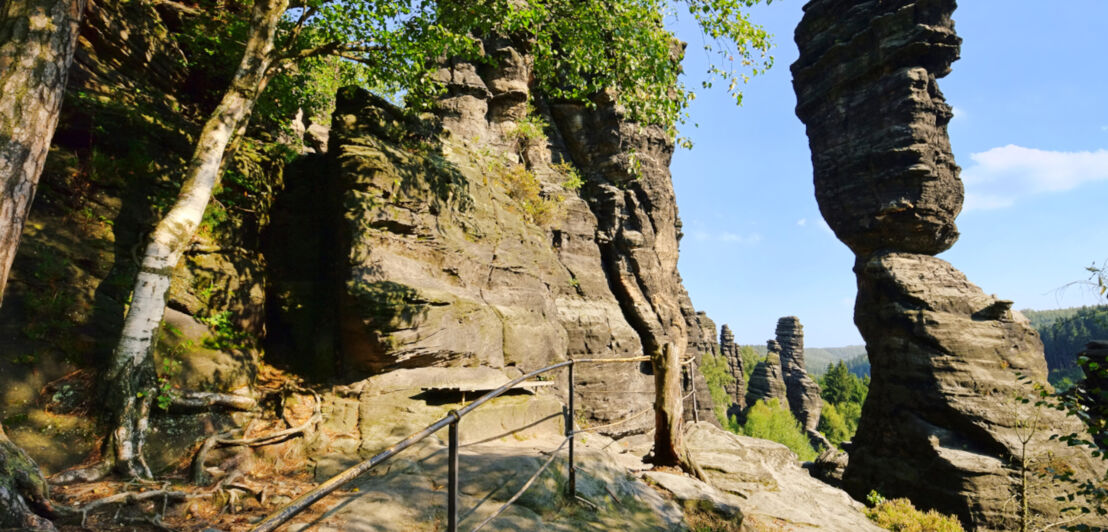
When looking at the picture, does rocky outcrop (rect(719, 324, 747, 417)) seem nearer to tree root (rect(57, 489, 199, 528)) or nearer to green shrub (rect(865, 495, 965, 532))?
green shrub (rect(865, 495, 965, 532))

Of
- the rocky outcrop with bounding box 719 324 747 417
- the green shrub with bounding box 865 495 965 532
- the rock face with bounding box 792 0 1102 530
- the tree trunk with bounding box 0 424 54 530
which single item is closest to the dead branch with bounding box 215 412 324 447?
the tree trunk with bounding box 0 424 54 530

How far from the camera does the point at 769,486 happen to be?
8180 millimetres

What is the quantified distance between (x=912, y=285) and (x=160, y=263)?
3145 centimetres

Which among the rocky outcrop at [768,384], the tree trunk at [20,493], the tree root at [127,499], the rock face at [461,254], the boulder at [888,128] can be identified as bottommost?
the rocky outcrop at [768,384]

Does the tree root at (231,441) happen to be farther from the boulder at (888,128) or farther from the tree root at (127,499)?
the boulder at (888,128)

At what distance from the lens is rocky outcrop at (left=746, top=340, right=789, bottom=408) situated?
2229 inches

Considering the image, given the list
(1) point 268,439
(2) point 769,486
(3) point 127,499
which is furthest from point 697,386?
(3) point 127,499

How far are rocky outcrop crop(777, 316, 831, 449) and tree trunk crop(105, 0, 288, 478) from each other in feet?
203

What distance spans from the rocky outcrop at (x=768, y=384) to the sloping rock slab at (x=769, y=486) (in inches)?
2022

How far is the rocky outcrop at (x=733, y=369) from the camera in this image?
62691 millimetres

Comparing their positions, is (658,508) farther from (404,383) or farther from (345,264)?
(345,264)

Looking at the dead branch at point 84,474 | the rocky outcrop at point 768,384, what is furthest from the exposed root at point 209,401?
the rocky outcrop at point 768,384

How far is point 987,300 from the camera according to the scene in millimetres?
23391

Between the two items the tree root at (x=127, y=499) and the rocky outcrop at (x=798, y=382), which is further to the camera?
the rocky outcrop at (x=798, y=382)
